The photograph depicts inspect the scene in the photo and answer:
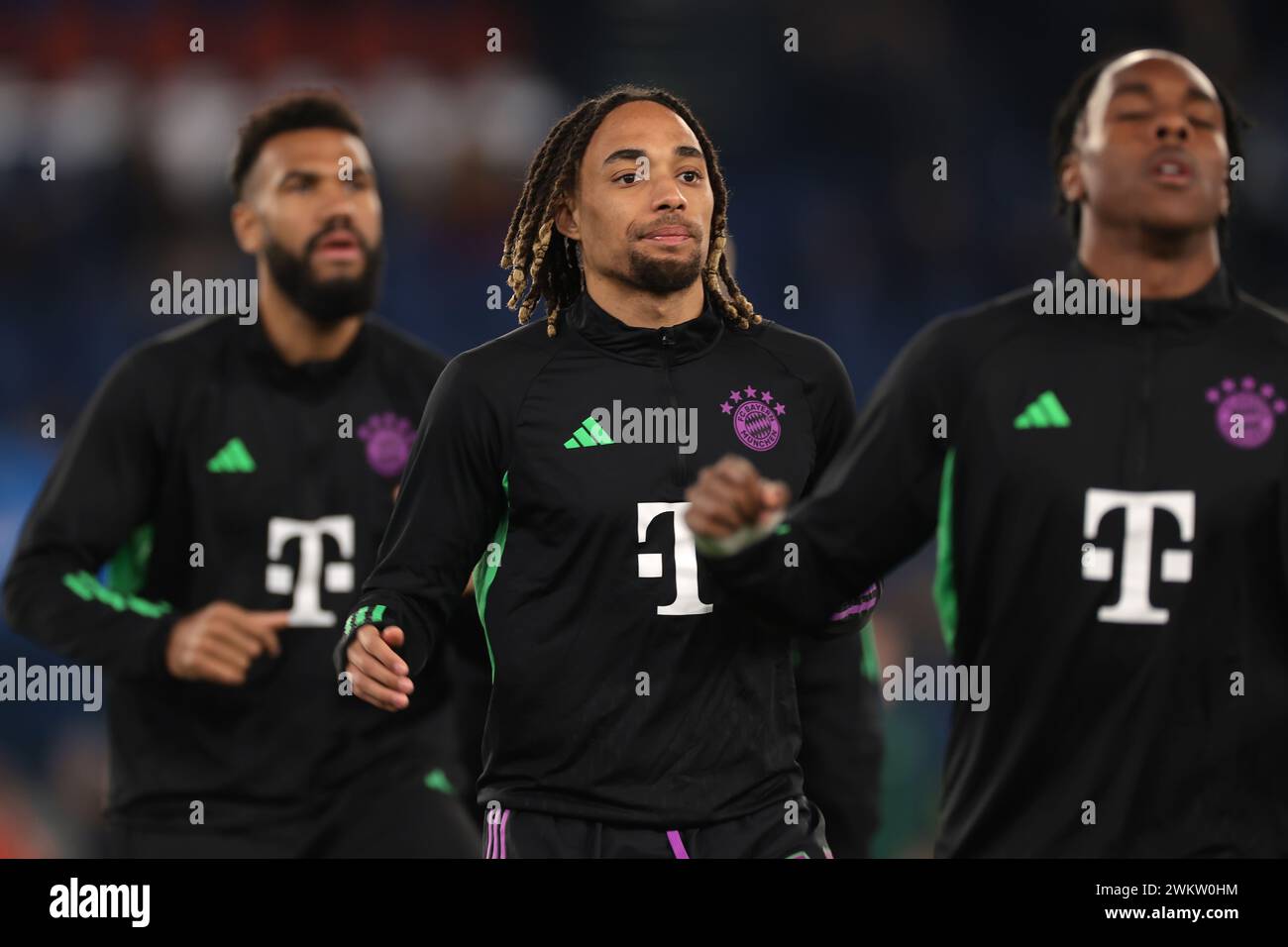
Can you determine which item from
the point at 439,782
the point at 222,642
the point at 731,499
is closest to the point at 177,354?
the point at 222,642

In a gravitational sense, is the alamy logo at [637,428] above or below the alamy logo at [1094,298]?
below

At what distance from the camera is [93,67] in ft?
29.8

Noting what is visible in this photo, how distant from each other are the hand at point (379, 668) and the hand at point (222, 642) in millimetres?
985

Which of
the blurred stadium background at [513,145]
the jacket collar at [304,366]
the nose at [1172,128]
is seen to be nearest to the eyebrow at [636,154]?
the nose at [1172,128]

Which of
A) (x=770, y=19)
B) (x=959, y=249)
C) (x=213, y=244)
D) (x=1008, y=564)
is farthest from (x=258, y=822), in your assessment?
(x=770, y=19)

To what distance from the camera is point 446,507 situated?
3.96 m

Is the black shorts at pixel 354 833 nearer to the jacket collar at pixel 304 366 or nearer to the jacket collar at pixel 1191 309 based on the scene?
the jacket collar at pixel 304 366

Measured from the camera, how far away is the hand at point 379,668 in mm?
3650

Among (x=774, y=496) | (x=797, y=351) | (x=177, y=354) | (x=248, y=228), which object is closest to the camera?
(x=774, y=496)

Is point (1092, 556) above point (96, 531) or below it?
below

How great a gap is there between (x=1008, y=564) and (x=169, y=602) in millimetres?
2680

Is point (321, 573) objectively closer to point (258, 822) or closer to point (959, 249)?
point (258, 822)

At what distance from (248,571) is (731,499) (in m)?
2.18

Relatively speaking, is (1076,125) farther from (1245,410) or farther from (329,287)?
(329,287)
